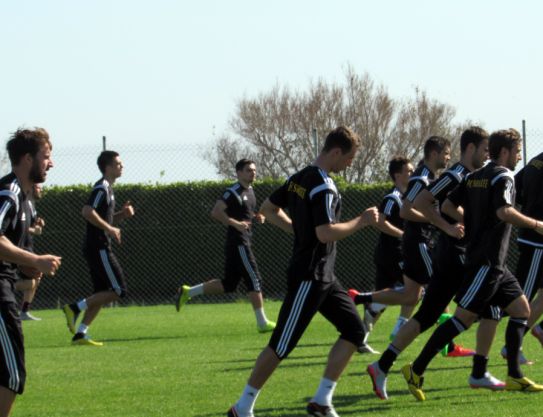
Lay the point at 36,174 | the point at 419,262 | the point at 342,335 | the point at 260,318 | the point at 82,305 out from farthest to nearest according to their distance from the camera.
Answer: the point at 260,318 → the point at 82,305 → the point at 419,262 → the point at 342,335 → the point at 36,174

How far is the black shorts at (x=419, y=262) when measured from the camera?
41.0 feet

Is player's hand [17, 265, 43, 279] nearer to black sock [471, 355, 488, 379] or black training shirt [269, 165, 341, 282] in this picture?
black training shirt [269, 165, 341, 282]

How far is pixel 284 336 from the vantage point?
25.9 feet

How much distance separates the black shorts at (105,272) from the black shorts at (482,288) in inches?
252

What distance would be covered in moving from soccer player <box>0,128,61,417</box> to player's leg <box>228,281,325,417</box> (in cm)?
161

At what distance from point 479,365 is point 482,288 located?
0.81 metres

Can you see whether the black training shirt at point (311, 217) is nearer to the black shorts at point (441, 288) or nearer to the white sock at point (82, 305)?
the black shorts at point (441, 288)

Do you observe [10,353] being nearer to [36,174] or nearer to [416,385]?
[36,174]

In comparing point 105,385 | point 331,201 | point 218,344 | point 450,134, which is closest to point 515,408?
point 331,201

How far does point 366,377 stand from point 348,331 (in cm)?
224

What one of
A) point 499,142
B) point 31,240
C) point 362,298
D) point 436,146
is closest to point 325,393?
point 499,142

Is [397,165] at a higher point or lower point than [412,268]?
higher

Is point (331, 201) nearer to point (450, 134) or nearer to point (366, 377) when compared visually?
point (366, 377)

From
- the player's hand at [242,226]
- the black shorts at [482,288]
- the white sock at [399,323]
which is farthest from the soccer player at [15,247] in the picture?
the player's hand at [242,226]
